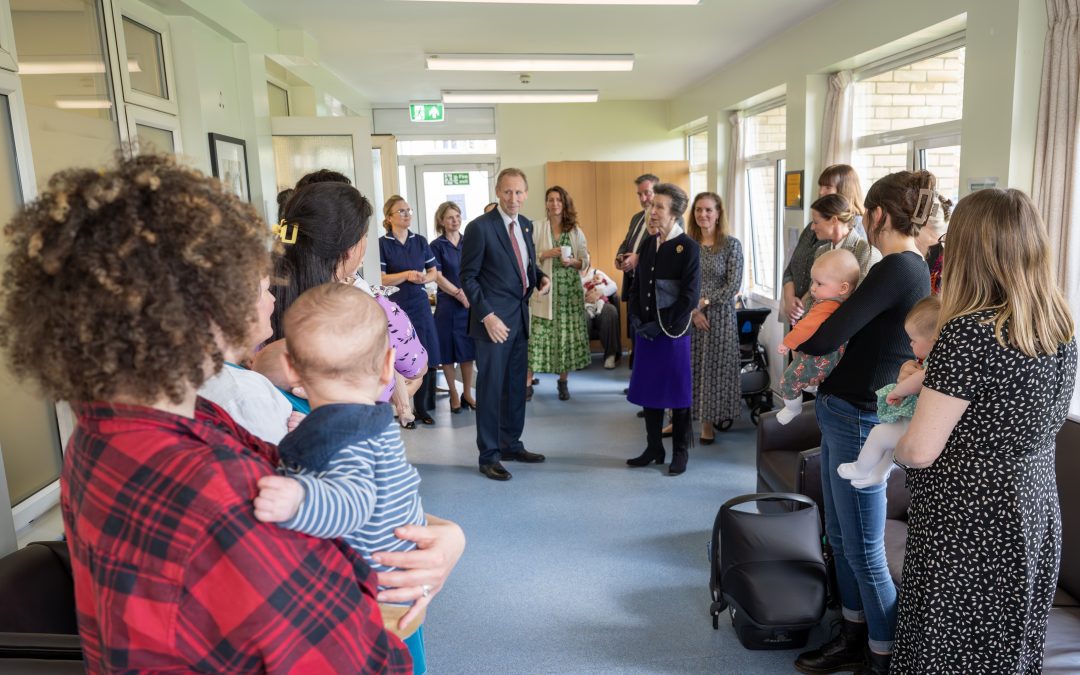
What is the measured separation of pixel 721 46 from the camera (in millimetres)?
6082

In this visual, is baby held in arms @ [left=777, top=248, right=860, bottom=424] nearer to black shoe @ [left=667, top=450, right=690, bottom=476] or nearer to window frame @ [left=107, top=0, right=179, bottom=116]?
black shoe @ [left=667, top=450, right=690, bottom=476]

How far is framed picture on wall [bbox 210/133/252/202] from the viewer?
410 centimetres

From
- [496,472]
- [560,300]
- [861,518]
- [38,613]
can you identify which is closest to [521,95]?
[560,300]

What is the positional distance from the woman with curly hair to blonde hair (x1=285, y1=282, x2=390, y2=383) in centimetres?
30

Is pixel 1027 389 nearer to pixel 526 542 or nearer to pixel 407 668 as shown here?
pixel 407 668

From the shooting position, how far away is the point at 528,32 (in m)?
5.44

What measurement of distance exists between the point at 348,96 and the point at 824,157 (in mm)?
5389

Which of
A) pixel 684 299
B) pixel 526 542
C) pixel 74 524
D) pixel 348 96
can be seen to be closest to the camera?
pixel 74 524

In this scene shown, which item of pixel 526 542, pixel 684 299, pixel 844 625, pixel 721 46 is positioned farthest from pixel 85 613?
pixel 721 46

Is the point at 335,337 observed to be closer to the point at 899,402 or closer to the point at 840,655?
the point at 899,402

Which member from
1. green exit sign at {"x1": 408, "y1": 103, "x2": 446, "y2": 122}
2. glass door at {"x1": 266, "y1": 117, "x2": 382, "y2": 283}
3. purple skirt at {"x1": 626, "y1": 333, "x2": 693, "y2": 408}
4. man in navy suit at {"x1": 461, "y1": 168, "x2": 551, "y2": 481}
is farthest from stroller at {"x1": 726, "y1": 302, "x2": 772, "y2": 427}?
green exit sign at {"x1": 408, "y1": 103, "x2": 446, "y2": 122}

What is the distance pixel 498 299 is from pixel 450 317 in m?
1.61

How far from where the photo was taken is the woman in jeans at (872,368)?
6.68 ft

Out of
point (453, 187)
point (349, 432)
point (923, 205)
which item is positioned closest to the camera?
point (349, 432)
